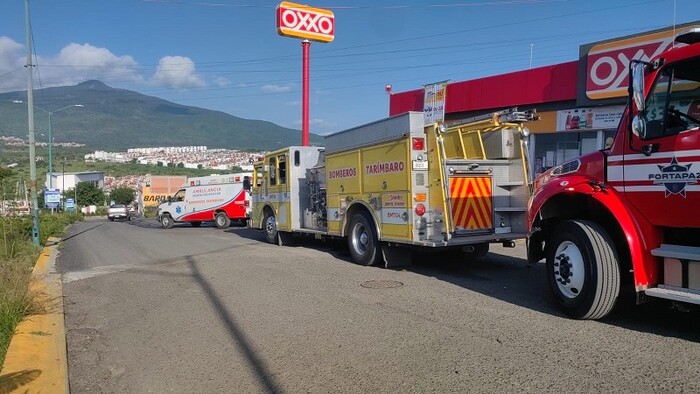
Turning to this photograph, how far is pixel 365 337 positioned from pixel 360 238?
5891mm

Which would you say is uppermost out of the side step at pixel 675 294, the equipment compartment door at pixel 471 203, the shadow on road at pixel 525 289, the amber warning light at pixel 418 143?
the amber warning light at pixel 418 143

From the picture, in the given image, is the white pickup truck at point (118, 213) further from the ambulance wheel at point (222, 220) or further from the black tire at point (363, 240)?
the black tire at point (363, 240)

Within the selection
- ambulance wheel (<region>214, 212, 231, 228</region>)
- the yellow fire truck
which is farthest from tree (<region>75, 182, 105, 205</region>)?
the yellow fire truck

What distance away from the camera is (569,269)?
6.62 metres

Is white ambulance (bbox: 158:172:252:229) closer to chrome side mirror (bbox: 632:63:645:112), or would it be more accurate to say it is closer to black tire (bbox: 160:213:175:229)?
black tire (bbox: 160:213:175:229)

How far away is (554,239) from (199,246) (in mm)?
13046

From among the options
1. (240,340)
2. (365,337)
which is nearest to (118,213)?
(240,340)

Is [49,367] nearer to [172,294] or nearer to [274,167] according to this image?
[172,294]

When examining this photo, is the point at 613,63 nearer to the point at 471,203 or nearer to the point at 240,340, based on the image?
the point at 471,203

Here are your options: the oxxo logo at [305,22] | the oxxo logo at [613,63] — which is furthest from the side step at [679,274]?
the oxxo logo at [305,22]

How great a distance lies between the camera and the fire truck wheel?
6.15m

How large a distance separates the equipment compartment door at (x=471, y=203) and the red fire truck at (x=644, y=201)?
3074 mm

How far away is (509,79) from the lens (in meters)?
20.0

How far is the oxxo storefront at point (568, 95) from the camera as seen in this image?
16531 mm
